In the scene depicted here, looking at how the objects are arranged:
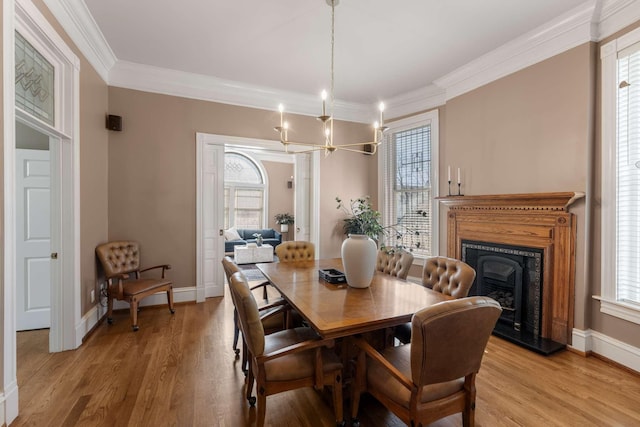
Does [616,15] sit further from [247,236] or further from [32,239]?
[247,236]

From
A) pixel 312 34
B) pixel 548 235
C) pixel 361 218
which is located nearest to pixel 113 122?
pixel 312 34

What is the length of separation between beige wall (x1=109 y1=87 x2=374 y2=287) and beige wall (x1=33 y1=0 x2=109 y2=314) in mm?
167

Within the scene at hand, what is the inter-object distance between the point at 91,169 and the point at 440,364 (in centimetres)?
370

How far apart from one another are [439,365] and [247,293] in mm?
1011

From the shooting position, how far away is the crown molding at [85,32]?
246 centimetres

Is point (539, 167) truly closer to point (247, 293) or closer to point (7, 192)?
point (247, 293)

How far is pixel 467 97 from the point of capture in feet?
12.5

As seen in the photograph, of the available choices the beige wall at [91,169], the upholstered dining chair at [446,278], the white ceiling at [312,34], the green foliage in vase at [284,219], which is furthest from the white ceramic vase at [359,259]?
the green foliage in vase at [284,219]

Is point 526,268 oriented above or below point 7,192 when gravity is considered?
below

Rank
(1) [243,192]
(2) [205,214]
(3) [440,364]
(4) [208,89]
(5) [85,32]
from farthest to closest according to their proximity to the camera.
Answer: (1) [243,192] < (2) [205,214] < (4) [208,89] < (5) [85,32] < (3) [440,364]

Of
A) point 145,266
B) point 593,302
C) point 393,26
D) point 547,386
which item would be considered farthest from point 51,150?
point 593,302

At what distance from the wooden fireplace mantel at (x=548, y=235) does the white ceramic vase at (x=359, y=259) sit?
1.86 meters

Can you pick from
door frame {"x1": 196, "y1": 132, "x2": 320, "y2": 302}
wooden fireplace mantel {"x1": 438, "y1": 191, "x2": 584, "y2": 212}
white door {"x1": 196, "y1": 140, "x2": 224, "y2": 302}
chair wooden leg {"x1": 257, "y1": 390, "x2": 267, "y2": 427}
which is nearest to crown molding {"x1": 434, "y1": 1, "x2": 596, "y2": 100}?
wooden fireplace mantel {"x1": 438, "y1": 191, "x2": 584, "y2": 212}

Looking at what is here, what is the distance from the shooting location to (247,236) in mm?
9242
